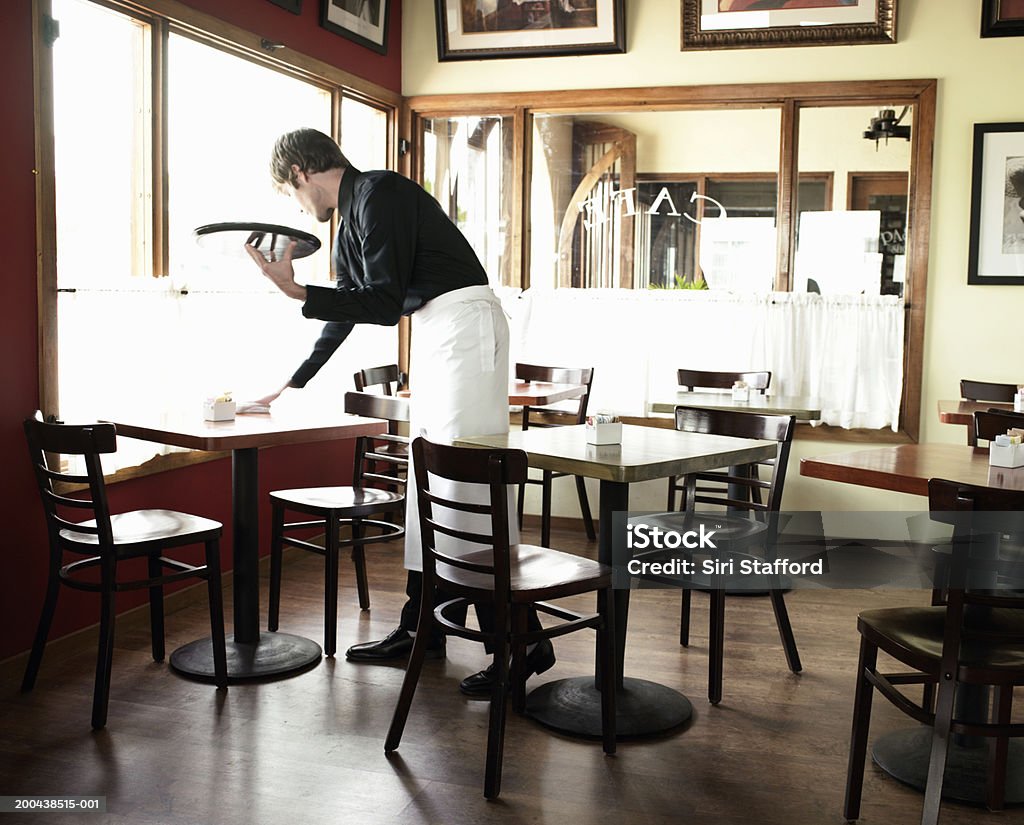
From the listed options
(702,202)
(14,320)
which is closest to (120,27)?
(14,320)

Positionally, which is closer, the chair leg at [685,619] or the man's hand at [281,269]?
the man's hand at [281,269]

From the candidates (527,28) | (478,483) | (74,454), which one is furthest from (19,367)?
(527,28)

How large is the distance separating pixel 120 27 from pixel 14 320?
117 centimetres

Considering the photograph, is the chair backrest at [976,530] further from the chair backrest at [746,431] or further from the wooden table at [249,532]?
the wooden table at [249,532]

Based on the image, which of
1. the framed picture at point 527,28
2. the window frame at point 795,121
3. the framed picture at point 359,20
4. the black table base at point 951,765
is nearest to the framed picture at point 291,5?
the framed picture at point 359,20

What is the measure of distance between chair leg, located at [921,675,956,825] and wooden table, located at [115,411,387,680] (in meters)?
1.84

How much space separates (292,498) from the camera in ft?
12.3

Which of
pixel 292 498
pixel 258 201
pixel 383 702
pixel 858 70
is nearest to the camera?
pixel 383 702

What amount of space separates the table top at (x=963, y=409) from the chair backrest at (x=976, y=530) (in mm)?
1870

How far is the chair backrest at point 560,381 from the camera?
205 inches

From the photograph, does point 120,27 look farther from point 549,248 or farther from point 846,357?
point 846,357

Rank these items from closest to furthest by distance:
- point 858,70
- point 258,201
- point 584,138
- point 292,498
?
point 292,498 < point 258,201 < point 858,70 < point 584,138

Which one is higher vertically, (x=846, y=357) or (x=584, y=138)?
(x=584, y=138)

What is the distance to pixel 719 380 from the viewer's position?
203 inches
